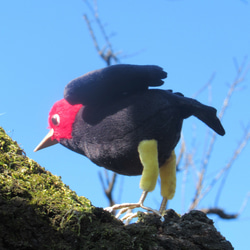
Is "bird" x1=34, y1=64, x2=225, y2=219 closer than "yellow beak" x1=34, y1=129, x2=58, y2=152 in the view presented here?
Yes

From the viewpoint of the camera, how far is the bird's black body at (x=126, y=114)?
1762 mm

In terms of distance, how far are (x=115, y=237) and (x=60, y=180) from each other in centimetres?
62

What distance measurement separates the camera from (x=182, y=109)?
185cm

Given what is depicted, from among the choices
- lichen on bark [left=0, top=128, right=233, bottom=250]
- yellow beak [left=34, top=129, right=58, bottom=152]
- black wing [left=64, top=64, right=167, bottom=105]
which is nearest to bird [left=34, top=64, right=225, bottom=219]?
black wing [left=64, top=64, right=167, bottom=105]

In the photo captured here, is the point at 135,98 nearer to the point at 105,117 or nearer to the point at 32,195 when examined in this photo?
A: the point at 105,117

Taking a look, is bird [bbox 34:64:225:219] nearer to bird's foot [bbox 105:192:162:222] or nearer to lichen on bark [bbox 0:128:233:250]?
bird's foot [bbox 105:192:162:222]

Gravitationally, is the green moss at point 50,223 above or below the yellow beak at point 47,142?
below

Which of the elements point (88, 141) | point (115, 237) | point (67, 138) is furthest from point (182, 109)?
point (115, 237)

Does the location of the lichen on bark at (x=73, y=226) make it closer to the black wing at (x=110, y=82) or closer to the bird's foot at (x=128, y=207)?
the bird's foot at (x=128, y=207)

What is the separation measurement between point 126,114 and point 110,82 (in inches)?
6.9

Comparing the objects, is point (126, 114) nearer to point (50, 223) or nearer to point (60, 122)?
point (60, 122)

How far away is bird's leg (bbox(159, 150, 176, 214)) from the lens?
1.89m

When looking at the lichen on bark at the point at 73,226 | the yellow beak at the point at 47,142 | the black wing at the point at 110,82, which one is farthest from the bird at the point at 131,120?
the lichen on bark at the point at 73,226

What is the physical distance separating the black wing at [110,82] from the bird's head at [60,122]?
11 cm
